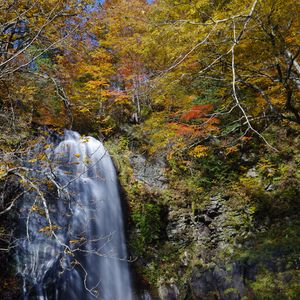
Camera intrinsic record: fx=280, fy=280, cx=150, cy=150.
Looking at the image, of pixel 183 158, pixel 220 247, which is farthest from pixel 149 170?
pixel 220 247

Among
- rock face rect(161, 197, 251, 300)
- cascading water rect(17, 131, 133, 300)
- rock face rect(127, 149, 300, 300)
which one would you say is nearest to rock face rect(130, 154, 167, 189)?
rock face rect(127, 149, 300, 300)

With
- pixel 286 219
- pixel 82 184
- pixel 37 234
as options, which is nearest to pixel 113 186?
pixel 82 184

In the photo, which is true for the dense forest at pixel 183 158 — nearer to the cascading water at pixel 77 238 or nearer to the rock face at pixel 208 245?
the rock face at pixel 208 245

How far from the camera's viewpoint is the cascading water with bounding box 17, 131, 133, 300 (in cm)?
714

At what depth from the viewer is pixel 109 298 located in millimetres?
8352

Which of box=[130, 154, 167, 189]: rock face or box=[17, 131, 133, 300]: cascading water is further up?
box=[130, 154, 167, 189]: rock face

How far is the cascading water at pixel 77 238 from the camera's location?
7141mm

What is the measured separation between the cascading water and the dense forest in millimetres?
369

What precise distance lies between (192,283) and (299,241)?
123 inches

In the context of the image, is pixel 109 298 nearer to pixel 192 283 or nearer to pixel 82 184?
pixel 192 283

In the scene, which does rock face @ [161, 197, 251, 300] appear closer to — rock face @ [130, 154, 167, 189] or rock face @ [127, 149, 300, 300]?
rock face @ [127, 149, 300, 300]

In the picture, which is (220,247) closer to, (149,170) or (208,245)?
(208,245)

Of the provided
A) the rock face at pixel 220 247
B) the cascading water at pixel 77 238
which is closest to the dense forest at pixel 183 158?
the rock face at pixel 220 247

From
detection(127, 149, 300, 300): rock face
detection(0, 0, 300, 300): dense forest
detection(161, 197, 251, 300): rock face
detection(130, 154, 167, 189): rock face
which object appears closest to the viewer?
detection(0, 0, 300, 300): dense forest
